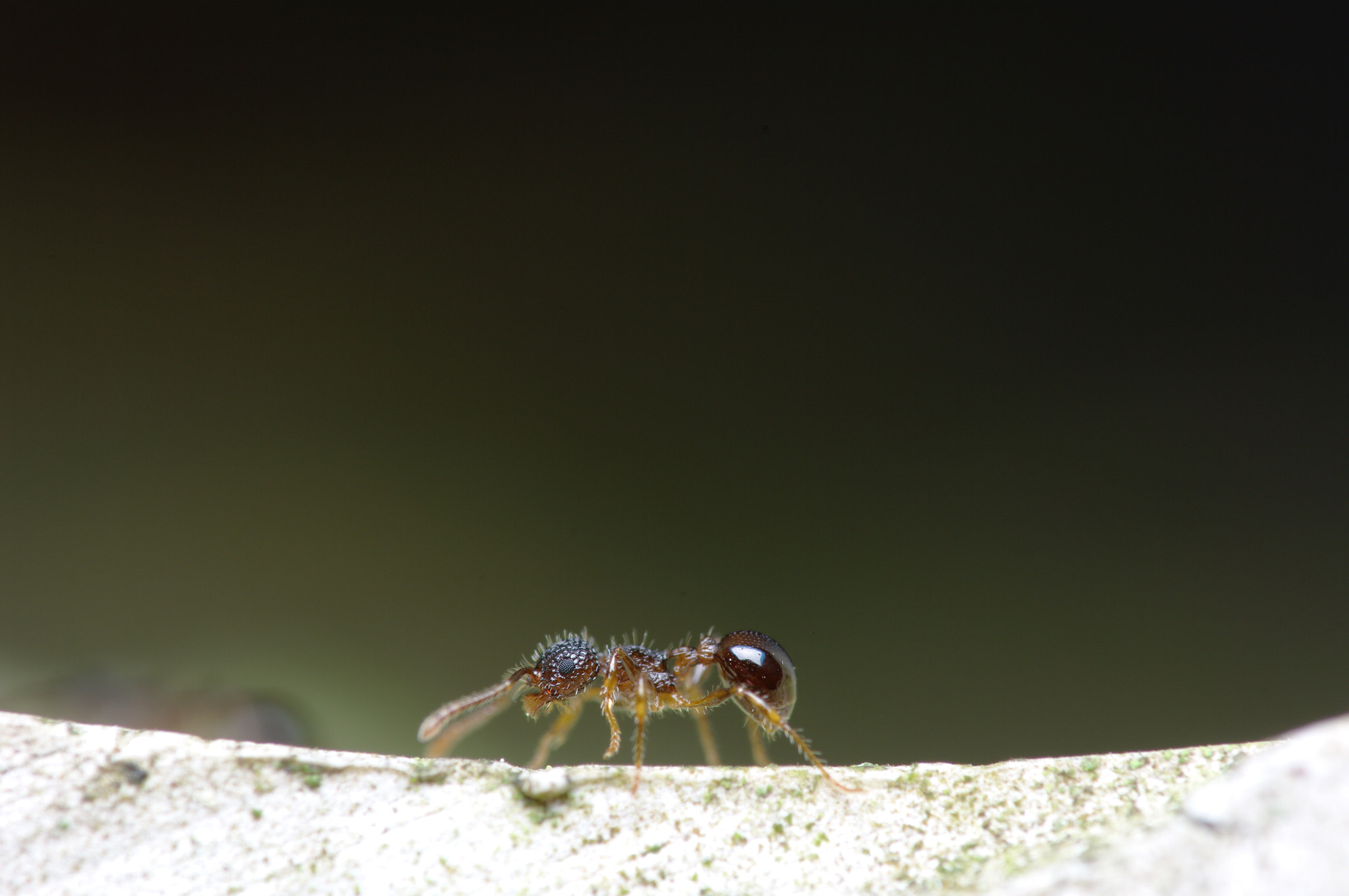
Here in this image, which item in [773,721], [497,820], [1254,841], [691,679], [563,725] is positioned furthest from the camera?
[691,679]

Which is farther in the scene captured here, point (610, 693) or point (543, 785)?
point (610, 693)

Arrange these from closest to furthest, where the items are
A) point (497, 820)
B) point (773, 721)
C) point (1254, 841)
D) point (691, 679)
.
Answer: point (1254, 841), point (497, 820), point (773, 721), point (691, 679)

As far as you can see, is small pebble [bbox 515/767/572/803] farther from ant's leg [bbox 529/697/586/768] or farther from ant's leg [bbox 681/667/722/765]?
ant's leg [bbox 681/667/722/765]

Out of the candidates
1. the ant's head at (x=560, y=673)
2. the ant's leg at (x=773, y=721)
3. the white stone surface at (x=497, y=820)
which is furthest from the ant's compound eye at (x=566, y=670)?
the white stone surface at (x=497, y=820)

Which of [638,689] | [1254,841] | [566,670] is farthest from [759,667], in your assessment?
[1254,841]

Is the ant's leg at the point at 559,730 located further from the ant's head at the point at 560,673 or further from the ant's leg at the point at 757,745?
the ant's leg at the point at 757,745

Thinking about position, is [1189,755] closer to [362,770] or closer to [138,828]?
[362,770]

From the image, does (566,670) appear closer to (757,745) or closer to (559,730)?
(559,730)
